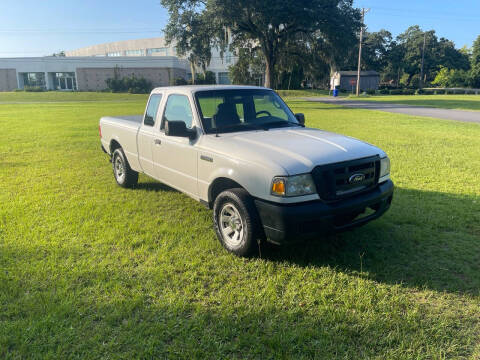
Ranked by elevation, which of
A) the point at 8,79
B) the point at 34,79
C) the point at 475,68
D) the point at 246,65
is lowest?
the point at 246,65

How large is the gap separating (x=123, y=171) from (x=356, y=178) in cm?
446

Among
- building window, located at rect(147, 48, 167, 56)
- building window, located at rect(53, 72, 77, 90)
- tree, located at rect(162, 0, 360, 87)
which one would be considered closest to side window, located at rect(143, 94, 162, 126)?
tree, located at rect(162, 0, 360, 87)

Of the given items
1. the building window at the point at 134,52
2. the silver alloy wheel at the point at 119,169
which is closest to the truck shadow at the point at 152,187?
the silver alloy wheel at the point at 119,169

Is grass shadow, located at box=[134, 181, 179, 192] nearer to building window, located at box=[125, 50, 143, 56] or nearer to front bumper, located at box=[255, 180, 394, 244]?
front bumper, located at box=[255, 180, 394, 244]

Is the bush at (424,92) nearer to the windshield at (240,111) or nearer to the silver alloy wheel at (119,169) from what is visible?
the windshield at (240,111)

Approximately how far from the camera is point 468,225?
4.95 metres

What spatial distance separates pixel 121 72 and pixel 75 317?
6688 centimetres

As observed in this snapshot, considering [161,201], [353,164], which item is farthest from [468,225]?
[161,201]

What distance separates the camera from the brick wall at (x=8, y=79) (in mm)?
64875

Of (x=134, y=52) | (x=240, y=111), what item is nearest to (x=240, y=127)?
(x=240, y=111)

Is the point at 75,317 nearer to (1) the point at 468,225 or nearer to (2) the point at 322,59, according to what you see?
(1) the point at 468,225

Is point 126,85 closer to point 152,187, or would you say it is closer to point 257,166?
point 152,187

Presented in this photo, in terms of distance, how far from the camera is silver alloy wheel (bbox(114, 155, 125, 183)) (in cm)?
674

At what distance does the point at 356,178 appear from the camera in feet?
12.5
